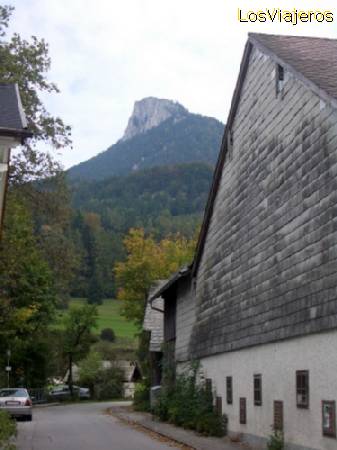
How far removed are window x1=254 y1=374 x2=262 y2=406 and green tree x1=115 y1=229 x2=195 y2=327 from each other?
4235 cm

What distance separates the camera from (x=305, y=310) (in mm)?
15398

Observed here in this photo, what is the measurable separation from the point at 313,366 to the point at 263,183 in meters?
5.49

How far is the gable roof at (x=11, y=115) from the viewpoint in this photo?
13.1m

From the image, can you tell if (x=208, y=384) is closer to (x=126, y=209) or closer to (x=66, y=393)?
(x=66, y=393)

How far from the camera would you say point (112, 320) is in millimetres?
109438

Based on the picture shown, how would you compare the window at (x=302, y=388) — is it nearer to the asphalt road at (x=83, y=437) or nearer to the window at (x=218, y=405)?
the asphalt road at (x=83, y=437)

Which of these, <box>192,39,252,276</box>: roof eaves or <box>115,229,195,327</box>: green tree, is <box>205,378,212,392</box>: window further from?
<box>115,229,195,327</box>: green tree

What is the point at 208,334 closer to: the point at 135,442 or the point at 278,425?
the point at 135,442

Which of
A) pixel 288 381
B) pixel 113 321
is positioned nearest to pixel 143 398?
pixel 288 381

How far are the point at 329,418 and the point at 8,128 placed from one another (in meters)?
7.75

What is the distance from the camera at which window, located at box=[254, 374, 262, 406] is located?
18.6 meters

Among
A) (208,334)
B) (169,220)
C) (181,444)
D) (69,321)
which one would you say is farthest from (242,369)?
(169,220)

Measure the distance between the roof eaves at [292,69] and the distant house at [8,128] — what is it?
5611mm

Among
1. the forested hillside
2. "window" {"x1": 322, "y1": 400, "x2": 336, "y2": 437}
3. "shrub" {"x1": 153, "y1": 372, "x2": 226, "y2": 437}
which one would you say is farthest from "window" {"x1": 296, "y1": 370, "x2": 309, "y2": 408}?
the forested hillside
